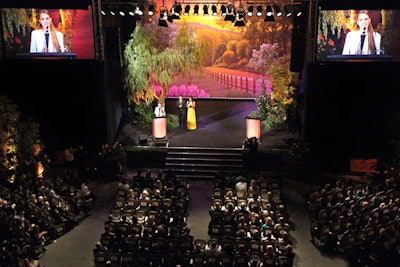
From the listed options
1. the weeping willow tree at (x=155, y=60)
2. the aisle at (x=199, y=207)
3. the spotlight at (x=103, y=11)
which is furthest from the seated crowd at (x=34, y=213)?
the spotlight at (x=103, y=11)

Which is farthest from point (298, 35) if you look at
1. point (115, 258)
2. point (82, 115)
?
point (115, 258)

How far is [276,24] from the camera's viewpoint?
21688 millimetres

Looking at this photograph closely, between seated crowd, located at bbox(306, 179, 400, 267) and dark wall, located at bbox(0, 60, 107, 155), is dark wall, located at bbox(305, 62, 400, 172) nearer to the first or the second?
seated crowd, located at bbox(306, 179, 400, 267)

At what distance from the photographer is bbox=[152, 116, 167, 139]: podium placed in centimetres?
1945

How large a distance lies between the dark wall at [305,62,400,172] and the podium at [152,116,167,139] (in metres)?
5.16

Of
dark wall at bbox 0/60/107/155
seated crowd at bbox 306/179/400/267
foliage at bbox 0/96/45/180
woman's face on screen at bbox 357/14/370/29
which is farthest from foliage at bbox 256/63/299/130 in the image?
foliage at bbox 0/96/45/180

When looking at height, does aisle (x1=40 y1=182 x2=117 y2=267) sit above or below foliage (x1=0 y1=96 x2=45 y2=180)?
below

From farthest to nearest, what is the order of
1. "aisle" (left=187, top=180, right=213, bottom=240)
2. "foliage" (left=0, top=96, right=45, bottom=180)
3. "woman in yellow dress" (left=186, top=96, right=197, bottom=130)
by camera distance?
"woman in yellow dress" (left=186, top=96, right=197, bottom=130)
"foliage" (left=0, top=96, right=45, bottom=180)
"aisle" (left=187, top=180, right=213, bottom=240)

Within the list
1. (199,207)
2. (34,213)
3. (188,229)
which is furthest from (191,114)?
(34,213)

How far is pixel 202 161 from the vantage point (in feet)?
62.1

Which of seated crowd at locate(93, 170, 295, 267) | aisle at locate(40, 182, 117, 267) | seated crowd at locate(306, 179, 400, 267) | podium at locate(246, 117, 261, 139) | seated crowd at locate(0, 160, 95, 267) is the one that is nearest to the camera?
seated crowd at locate(93, 170, 295, 267)

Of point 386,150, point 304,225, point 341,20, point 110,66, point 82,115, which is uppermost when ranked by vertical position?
point 341,20

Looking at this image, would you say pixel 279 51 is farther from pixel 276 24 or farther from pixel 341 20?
pixel 341 20

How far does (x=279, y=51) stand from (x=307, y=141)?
179 inches
